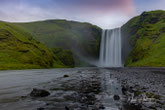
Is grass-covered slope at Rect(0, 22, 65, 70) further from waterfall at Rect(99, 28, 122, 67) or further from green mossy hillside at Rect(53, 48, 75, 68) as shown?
waterfall at Rect(99, 28, 122, 67)

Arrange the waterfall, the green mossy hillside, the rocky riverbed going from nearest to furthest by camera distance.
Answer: the rocky riverbed
the waterfall
the green mossy hillside

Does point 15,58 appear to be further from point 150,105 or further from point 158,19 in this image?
point 158,19

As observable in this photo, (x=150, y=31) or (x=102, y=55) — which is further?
(x=102, y=55)

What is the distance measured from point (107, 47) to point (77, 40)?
53594mm

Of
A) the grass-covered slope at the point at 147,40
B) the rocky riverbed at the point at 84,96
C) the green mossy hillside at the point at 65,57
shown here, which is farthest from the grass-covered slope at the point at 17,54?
the rocky riverbed at the point at 84,96

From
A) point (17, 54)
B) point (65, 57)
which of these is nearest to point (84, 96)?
point (17, 54)

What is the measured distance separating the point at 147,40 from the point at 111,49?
38.7 meters

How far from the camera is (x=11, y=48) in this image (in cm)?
10088

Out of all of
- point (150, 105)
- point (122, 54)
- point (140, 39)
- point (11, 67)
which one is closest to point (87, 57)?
point (122, 54)

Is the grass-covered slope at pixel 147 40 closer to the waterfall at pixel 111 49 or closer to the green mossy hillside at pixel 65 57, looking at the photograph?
the waterfall at pixel 111 49

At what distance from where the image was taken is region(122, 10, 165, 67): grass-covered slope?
100044 millimetres

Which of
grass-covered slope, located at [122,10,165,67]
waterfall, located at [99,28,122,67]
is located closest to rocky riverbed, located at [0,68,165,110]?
grass-covered slope, located at [122,10,165,67]

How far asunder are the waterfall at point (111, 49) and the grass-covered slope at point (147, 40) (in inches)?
456

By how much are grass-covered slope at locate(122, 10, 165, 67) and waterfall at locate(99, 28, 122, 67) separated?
11.6 metres
